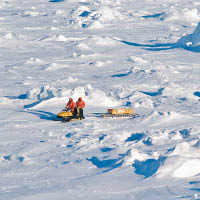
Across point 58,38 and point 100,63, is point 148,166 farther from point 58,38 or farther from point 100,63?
point 58,38

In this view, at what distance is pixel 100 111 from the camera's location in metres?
17.6

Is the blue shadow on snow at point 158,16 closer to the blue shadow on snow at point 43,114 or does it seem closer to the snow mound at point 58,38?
the snow mound at point 58,38

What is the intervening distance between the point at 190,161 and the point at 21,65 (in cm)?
1890

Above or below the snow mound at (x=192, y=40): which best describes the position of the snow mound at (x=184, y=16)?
below

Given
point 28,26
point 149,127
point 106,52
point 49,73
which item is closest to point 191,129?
point 149,127

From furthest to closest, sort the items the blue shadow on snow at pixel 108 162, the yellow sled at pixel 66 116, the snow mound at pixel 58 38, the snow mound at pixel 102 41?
the snow mound at pixel 58 38 → the snow mound at pixel 102 41 → the yellow sled at pixel 66 116 → the blue shadow on snow at pixel 108 162

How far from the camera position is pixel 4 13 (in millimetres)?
51219

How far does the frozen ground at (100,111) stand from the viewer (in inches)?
408

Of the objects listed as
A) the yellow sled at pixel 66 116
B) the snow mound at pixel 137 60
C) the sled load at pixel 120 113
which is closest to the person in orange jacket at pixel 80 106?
the yellow sled at pixel 66 116

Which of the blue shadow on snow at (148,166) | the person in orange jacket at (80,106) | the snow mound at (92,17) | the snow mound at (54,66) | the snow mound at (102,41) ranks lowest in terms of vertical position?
the snow mound at (92,17)

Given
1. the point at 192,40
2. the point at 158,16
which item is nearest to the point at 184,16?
the point at 158,16

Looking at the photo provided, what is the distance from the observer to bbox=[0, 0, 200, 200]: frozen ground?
10367 mm

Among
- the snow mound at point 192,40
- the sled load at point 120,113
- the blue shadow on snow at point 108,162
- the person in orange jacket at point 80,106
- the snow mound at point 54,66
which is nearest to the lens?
the blue shadow on snow at point 108,162

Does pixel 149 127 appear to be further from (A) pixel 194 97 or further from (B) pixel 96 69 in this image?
(B) pixel 96 69
